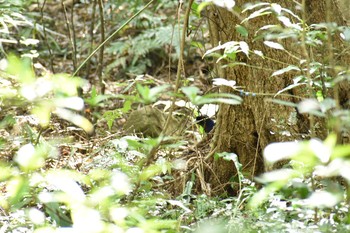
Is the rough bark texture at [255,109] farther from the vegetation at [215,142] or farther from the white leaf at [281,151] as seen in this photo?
the white leaf at [281,151]

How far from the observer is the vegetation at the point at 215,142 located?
4.87 ft

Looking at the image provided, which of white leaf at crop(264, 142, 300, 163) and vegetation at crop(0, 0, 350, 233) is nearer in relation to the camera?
white leaf at crop(264, 142, 300, 163)

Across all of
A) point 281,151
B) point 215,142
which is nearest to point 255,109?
point 215,142

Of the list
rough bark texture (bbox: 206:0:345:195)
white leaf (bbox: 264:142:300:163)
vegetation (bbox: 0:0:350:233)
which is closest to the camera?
white leaf (bbox: 264:142:300:163)

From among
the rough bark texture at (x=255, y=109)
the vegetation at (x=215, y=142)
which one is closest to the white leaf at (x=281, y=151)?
the vegetation at (x=215, y=142)

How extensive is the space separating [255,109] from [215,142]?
31 cm

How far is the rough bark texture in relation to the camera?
3.22 metres

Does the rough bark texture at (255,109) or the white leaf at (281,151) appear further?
the rough bark texture at (255,109)

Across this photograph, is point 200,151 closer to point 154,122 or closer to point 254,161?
point 254,161

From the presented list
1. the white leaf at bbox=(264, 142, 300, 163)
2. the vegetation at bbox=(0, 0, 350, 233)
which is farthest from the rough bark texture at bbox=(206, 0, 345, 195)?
the white leaf at bbox=(264, 142, 300, 163)

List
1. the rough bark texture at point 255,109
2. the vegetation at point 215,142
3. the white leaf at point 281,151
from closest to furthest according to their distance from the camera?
the white leaf at point 281,151
the vegetation at point 215,142
the rough bark texture at point 255,109

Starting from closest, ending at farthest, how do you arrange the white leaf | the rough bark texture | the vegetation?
1. the white leaf
2. the vegetation
3. the rough bark texture

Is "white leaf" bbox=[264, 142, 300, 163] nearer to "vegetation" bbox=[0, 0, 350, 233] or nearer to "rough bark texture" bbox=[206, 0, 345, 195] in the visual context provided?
"vegetation" bbox=[0, 0, 350, 233]

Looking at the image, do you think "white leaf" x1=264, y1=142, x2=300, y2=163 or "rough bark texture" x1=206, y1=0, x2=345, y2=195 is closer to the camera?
"white leaf" x1=264, y1=142, x2=300, y2=163
